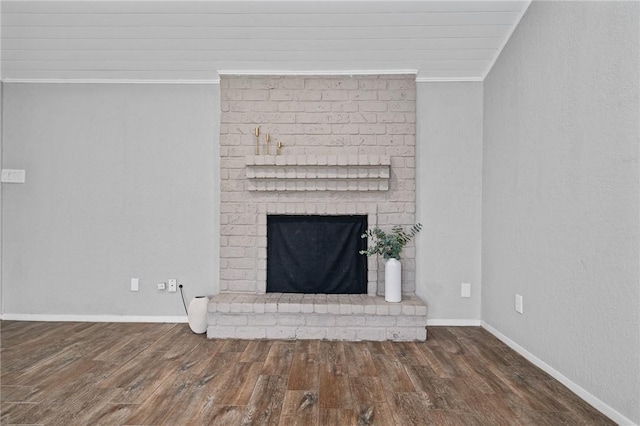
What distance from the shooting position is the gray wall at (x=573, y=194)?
181 centimetres

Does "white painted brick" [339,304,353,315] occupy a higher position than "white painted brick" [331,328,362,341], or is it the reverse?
"white painted brick" [339,304,353,315]

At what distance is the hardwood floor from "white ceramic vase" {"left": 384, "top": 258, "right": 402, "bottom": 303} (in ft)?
1.27

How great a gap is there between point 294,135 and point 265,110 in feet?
1.14

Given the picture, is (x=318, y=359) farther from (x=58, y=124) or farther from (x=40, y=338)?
(x=58, y=124)

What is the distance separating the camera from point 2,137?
142 inches

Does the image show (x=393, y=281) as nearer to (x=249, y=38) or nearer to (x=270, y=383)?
(x=270, y=383)

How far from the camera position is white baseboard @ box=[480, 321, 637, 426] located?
1840mm

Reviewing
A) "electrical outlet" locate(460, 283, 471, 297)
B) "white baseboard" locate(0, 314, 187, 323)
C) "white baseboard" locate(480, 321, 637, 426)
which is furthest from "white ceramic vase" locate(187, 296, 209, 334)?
"white baseboard" locate(480, 321, 637, 426)

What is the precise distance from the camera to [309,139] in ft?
11.4

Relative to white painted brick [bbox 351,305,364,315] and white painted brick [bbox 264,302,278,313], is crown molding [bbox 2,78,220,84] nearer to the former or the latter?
white painted brick [bbox 264,302,278,313]

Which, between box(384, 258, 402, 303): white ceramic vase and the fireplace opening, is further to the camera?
the fireplace opening

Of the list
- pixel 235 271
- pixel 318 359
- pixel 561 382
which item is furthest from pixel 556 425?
pixel 235 271

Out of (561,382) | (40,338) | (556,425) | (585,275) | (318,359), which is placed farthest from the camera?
(40,338)

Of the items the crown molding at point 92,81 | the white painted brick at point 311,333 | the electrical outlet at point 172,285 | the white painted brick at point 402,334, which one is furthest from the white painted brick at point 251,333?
the crown molding at point 92,81
